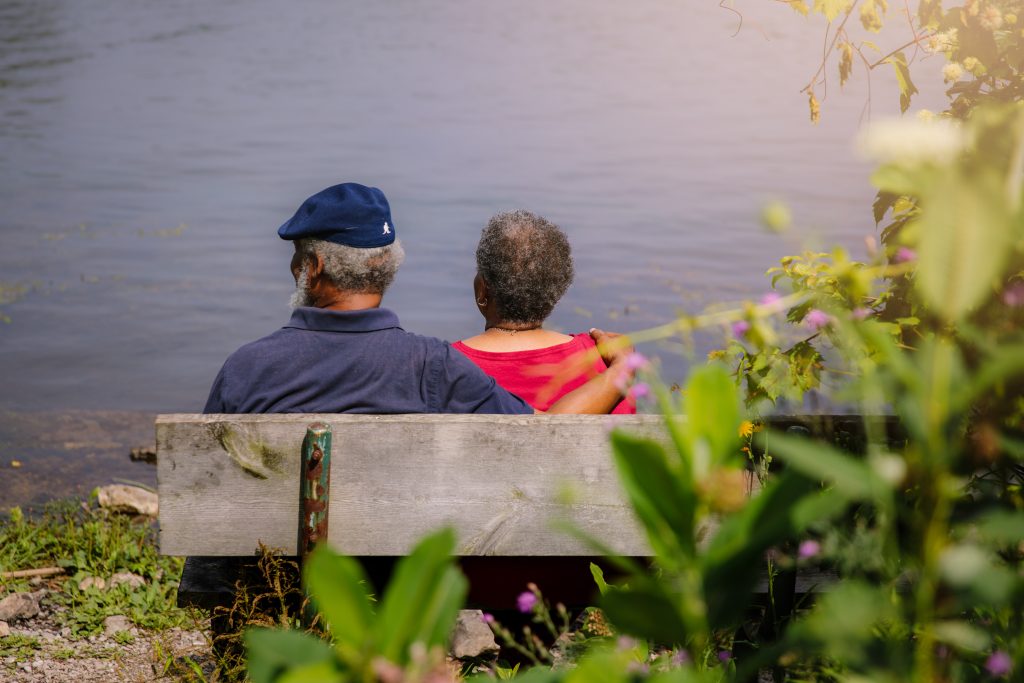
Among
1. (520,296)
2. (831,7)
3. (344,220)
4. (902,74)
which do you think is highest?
(831,7)

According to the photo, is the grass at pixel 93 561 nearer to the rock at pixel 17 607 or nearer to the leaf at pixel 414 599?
the rock at pixel 17 607

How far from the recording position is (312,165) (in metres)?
16.1

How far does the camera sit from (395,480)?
105 inches

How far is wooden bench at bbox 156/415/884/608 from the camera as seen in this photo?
8.59 feet

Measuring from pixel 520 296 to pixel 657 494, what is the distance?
3.02 meters

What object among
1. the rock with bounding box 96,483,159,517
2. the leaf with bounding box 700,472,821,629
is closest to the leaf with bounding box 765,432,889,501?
the leaf with bounding box 700,472,821,629

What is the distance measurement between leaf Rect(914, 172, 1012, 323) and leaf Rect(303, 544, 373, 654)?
57 cm

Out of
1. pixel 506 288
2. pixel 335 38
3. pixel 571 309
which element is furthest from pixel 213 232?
pixel 335 38

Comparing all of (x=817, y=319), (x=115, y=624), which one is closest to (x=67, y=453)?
(x=115, y=624)

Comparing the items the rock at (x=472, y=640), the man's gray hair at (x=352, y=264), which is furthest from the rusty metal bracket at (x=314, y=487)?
the rock at (x=472, y=640)

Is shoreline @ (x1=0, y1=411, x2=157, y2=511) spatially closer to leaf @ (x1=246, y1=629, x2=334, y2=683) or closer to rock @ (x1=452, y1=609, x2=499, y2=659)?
rock @ (x1=452, y1=609, x2=499, y2=659)

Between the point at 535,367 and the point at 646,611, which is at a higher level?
the point at 646,611

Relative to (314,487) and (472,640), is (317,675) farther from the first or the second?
(472,640)

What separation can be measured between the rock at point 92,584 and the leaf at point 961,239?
12.7 feet
